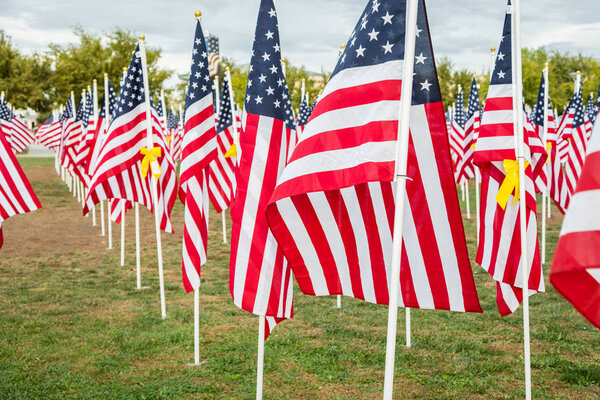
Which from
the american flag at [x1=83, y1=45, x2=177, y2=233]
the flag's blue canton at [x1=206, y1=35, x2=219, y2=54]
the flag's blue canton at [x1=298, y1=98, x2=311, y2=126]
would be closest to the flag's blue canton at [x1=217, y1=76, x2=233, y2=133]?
the flag's blue canton at [x1=298, y1=98, x2=311, y2=126]

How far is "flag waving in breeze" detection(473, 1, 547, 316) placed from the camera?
600 cm

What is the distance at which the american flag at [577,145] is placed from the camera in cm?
1281

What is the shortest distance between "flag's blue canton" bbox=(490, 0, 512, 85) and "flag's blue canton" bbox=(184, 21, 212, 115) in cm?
332

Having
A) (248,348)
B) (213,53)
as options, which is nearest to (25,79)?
(213,53)

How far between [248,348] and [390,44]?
490 centimetres

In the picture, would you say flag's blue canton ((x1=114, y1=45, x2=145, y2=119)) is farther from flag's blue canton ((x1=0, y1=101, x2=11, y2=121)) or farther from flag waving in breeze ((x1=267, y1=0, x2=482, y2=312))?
flag's blue canton ((x1=0, y1=101, x2=11, y2=121))

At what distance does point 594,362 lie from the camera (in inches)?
273

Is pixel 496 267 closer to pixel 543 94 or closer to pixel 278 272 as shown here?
pixel 278 272

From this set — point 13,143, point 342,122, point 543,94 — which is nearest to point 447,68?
point 13,143

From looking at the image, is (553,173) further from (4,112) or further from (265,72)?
(4,112)

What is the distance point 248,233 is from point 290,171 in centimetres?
129

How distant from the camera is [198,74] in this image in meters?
7.26

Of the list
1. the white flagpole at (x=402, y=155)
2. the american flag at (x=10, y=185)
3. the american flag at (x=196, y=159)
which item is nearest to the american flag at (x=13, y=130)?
the american flag at (x=196, y=159)

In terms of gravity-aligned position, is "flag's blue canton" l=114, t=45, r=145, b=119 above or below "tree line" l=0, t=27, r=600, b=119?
below
